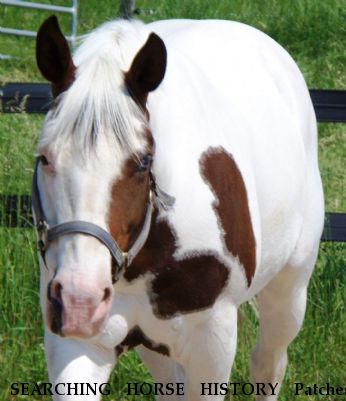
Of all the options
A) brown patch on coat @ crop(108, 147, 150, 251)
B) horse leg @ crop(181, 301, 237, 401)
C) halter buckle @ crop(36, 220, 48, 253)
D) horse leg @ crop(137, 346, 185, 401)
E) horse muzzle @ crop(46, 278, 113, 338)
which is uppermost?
brown patch on coat @ crop(108, 147, 150, 251)

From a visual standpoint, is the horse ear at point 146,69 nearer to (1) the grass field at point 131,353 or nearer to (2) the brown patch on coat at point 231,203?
(2) the brown patch on coat at point 231,203

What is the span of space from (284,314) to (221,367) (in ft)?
3.30

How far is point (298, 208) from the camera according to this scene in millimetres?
4648

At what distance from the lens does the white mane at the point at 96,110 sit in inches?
127

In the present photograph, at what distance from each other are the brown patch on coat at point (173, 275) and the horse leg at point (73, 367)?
0.25 m

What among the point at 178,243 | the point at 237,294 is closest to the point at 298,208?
the point at 237,294

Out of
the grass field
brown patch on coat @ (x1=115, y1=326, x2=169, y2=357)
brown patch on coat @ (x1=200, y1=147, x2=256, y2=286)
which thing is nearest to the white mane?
brown patch on coat @ (x1=200, y1=147, x2=256, y2=286)

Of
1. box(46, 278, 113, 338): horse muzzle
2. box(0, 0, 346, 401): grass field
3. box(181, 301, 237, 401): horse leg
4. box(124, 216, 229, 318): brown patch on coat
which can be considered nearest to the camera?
box(46, 278, 113, 338): horse muzzle

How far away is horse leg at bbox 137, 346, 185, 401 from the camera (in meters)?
4.43

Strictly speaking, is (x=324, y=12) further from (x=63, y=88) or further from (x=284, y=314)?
(x=63, y=88)

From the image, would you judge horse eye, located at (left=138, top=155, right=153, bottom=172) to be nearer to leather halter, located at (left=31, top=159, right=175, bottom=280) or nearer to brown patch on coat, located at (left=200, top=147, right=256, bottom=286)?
leather halter, located at (left=31, top=159, right=175, bottom=280)

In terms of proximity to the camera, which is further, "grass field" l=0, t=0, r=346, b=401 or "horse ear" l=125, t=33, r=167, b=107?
"grass field" l=0, t=0, r=346, b=401

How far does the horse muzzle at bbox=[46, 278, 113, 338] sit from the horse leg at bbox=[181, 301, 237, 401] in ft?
2.26

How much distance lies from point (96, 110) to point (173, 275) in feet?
2.15
